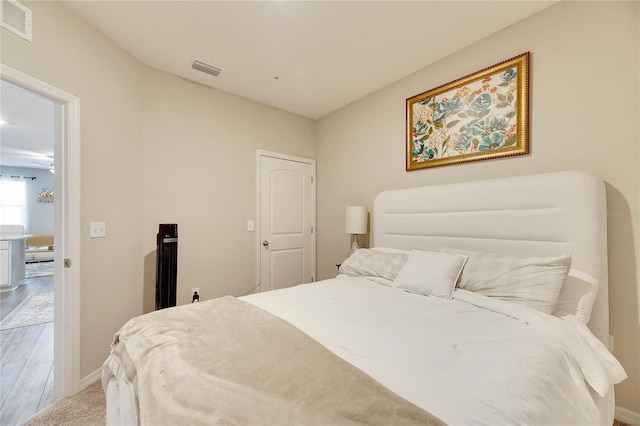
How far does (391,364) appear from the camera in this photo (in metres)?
1.02

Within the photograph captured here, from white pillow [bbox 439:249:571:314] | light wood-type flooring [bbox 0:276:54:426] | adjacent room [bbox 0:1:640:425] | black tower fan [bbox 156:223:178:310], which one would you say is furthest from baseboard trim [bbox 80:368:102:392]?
white pillow [bbox 439:249:571:314]

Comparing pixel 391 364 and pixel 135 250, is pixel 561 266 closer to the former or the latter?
pixel 391 364

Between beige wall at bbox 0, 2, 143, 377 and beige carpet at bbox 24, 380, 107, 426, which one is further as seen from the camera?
beige wall at bbox 0, 2, 143, 377

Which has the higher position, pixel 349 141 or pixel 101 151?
pixel 349 141

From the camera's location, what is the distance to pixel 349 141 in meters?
3.49

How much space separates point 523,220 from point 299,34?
7.18 feet

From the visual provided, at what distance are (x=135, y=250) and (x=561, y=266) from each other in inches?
128

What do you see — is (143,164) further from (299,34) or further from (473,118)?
(473,118)

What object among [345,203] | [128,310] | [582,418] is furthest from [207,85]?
[582,418]

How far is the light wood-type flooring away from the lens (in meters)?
1.77

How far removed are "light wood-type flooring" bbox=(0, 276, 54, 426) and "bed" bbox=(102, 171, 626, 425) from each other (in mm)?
1011

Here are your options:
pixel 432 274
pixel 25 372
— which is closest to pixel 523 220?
pixel 432 274

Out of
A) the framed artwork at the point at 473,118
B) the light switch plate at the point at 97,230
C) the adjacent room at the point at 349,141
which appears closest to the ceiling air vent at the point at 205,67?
the adjacent room at the point at 349,141

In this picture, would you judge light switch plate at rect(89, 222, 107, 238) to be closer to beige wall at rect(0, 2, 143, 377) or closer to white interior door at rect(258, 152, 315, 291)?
beige wall at rect(0, 2, 143, 377)
